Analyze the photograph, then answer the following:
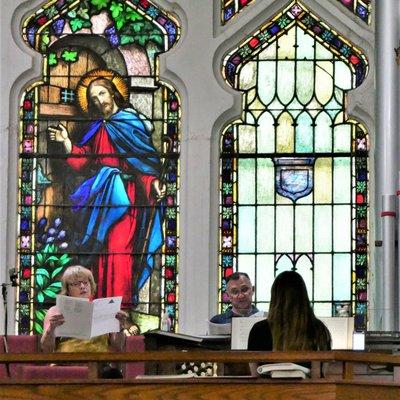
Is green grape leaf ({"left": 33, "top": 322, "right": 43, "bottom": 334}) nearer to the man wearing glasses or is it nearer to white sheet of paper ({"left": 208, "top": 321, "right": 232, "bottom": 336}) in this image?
the man wearing glasses

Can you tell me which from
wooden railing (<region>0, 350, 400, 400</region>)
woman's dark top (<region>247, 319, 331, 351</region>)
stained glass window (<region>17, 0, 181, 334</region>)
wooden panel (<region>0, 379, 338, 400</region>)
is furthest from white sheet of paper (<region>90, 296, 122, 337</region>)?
stained glass window (<region>17, 0, 181, 334</region>)

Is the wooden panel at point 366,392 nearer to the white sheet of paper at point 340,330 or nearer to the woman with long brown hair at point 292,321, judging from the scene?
the woman with long brown hair at point 292,321

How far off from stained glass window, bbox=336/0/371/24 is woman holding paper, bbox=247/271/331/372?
6.32m

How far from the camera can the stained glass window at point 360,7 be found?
15.4m

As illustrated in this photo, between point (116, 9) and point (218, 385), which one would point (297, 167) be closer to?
point (116, 9)

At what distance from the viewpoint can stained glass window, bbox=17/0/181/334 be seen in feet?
49.4

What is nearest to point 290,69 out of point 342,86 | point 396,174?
point 342,86

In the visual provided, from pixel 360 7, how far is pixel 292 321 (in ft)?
21.6

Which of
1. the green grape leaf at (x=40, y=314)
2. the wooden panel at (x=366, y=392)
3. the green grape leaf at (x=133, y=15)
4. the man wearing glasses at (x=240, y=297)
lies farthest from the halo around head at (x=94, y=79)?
the wooden panel at (x=366, y=392)

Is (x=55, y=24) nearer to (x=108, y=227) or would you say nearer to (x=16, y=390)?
(x=108, y=227)

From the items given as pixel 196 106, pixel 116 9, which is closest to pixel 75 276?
Result: pixel 196 106

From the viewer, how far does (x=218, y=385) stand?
9367 millimetres

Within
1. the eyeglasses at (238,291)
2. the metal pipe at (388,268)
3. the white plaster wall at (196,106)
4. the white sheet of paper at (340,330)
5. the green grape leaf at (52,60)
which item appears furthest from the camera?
the green grape leaf at (52,60)

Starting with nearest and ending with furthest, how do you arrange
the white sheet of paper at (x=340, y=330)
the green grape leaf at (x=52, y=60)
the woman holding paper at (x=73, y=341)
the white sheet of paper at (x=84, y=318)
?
the white sheet of paper at (x=340, y=330) < the white sheet of paper at (x=84, y=318) < the woman holding paper at (x=73, y=341) < the green grape leaf at (x=52, y=60)
